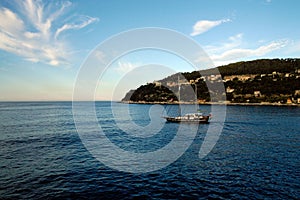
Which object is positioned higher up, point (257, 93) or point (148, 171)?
point (257, 93)

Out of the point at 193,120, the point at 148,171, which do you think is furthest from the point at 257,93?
the point at 148,171

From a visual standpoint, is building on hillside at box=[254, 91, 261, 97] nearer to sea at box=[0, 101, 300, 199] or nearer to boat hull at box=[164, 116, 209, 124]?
boat hull at box=[164, 116, 209, 124]

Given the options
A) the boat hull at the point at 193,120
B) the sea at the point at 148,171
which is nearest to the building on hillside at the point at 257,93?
the boat hull at the point at 193,120

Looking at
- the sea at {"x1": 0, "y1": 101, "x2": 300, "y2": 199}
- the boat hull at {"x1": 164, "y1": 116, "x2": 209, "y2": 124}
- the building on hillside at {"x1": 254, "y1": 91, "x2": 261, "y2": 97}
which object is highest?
the building on hillside at {"x1": 254, "y1": 91, "x2": 261, "y2": 97}

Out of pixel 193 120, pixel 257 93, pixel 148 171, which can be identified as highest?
pixel 257 93

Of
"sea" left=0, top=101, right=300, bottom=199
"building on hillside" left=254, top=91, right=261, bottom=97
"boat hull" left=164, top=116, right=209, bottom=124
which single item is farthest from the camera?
"building on hillside" left=254, top=91, right=261, bottom=97

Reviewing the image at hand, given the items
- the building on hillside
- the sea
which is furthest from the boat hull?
the building on hillside

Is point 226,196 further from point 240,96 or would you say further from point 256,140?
point 240,96

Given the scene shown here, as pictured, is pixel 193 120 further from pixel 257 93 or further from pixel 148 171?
pixel 257 93

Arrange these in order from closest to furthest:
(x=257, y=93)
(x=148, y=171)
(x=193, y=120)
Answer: (x=148, y=171) → (x=193, y=120) → (x=257, y=93)

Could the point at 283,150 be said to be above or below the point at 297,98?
below

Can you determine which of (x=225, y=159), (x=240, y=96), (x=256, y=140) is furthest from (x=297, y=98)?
(x=225, y=159)

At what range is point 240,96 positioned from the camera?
19562cm

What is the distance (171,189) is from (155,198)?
7.91 feet
